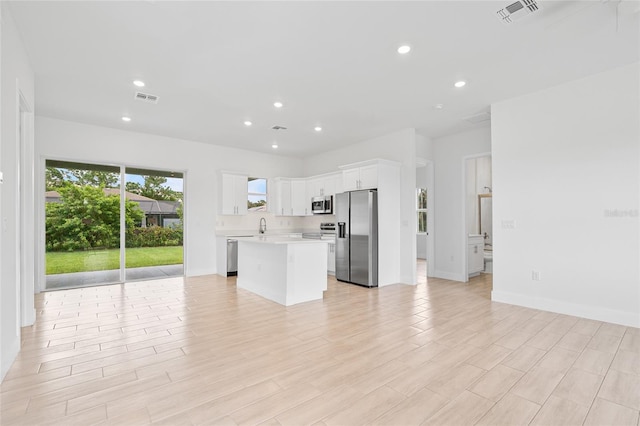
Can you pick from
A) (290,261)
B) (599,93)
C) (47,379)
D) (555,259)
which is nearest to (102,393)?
(47,379)

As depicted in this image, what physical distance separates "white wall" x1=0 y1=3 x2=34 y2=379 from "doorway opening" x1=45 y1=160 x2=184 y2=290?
10.2 ft

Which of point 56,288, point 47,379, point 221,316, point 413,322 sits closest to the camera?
point 47,379

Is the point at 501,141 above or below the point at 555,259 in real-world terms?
above

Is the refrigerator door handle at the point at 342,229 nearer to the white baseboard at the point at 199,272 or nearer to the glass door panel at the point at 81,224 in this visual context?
the white baseboard at the point at 199,272

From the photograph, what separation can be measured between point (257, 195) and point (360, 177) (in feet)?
9.51

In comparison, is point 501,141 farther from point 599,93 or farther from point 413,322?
point 413,322

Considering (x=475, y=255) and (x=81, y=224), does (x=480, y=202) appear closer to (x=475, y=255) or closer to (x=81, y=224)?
(x=475, y=255)

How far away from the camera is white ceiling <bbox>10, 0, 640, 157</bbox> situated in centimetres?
263

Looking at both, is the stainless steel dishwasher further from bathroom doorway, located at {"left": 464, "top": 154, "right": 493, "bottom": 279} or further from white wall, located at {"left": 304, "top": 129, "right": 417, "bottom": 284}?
bathroom doorway, located at {"left": 464, "top": 154, "right": 493, "bottom": 279}

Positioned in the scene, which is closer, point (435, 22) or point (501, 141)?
point (435, 22)

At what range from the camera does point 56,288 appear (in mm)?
5371

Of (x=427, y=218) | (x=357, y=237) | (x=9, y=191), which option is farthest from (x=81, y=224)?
(x=427, y=218)

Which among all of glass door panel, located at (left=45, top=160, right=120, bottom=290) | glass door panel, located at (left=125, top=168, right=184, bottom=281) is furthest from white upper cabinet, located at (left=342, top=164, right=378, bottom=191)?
glass door panel, located at (left=45, top=160, right=120, bottom=290)

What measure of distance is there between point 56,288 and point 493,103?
7727mm
